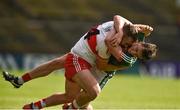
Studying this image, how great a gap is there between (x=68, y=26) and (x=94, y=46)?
32605 millimetres

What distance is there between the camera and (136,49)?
12.9 m

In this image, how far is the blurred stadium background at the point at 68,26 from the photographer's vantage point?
4019 cm

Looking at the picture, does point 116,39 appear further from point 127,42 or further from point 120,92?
point 120,92

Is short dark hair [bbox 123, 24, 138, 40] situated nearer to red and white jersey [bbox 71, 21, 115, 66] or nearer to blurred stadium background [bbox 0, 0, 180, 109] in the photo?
red and white jersey [bbox 71, 21, 115, 66]

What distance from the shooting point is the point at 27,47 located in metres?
43.5

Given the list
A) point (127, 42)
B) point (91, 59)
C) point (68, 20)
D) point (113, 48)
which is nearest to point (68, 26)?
point (68, 20)

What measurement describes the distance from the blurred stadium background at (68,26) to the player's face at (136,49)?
84.2 ft

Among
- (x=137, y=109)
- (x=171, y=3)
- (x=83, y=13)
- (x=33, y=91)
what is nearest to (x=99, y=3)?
(x=83, y=13)

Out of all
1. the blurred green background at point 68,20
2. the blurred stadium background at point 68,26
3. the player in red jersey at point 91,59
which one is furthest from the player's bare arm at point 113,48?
the blurred green background at point 68,20

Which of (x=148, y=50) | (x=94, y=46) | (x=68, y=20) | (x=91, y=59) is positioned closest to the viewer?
(x=148, y=50)

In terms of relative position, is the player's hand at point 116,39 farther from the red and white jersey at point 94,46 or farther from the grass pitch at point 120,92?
the grass pitch at point 120,92

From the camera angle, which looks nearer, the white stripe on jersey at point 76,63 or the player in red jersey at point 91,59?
the player in red jersey at point 91,59

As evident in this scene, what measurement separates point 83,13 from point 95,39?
35.1 metres

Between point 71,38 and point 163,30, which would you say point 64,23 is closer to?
point 71,38
